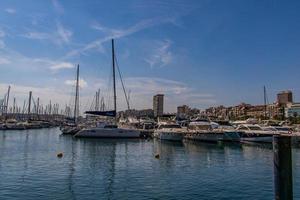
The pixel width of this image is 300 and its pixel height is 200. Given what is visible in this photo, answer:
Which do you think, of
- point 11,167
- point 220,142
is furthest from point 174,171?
point 220,142

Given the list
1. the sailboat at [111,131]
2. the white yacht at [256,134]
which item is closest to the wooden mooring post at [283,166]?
the white yacht at [256,134]

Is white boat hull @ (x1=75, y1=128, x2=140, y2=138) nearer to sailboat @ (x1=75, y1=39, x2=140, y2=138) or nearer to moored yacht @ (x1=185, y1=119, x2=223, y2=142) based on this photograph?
sailboat @ (x1=75, y1=39, x2=140, y2=138)

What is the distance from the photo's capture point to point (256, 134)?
66750 mm

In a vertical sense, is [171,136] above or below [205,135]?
below

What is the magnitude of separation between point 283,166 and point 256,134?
58885mm

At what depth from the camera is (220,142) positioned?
6656 cm

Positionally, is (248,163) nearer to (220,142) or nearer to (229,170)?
(229,170)

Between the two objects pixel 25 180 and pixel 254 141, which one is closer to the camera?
pixel 25 180

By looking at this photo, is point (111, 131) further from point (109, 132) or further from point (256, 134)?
point (256, 134)

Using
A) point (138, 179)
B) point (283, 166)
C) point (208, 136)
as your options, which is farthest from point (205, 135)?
point (283, 166)

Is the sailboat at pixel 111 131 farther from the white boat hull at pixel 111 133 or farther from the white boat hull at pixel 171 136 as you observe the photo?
the white boat hull at pixel 171 136

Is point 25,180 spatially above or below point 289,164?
below

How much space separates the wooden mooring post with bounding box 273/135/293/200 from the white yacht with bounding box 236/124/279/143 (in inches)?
2195

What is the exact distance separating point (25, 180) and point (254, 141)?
47645 mm
